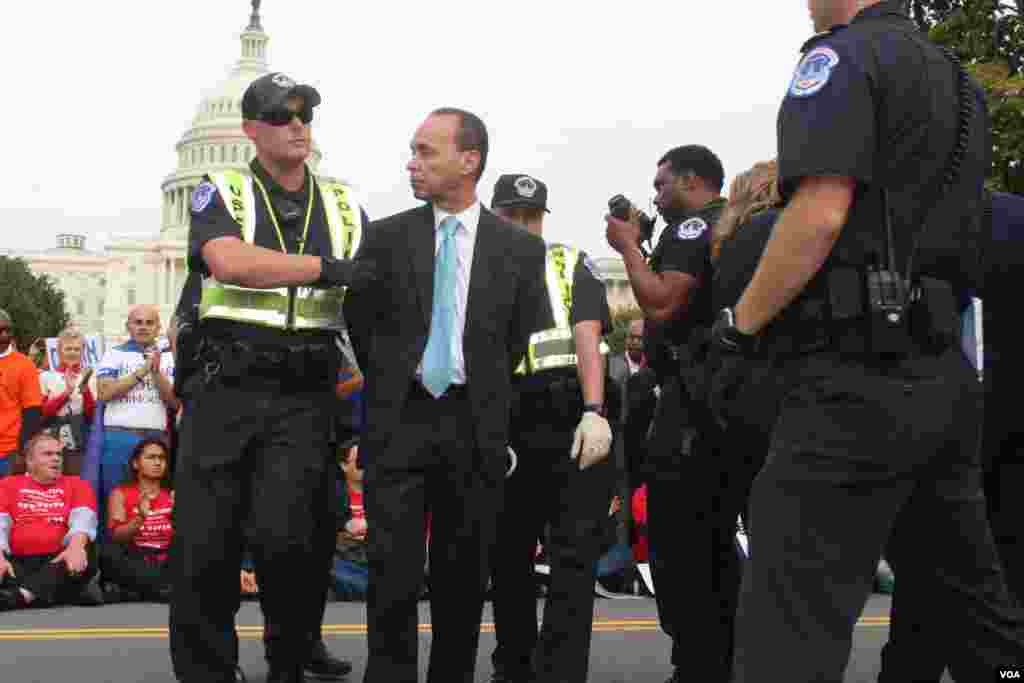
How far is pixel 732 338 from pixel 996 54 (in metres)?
15.1

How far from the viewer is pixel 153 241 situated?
112 meters

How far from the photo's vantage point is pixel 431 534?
458 centimetres

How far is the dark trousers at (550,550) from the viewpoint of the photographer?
→ 5219mm

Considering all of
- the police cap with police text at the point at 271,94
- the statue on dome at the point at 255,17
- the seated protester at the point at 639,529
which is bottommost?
the seated protester at the point at 639,529

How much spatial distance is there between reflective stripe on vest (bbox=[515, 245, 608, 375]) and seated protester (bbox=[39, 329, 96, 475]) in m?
5.12

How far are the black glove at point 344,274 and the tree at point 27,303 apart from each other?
79.9m

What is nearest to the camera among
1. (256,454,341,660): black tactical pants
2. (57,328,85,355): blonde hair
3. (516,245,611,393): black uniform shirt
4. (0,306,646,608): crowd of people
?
(256,454,341,660): black tactical pants

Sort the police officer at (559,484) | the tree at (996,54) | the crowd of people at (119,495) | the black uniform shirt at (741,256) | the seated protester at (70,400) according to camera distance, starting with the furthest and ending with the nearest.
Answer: the tree at (996,54), the seated protester at (70,400), the crowd of people at (119,495), the police officer at (559,484), the black uniform shirt at (741,256)

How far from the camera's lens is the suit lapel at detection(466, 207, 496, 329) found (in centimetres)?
466

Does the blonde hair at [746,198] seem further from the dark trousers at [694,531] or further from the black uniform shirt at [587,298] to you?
the black uniform shirt at [587,298]

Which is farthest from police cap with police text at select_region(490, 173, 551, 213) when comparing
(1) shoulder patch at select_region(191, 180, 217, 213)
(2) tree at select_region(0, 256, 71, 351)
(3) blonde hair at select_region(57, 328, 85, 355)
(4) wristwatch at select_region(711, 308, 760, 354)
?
(2) tree at select_region(0, 256, 71, 351)

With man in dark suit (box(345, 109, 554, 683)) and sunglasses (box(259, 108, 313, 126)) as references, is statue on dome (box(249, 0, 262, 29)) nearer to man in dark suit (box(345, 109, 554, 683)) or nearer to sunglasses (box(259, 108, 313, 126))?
sunglasses (box(259, 108, 313, 126))

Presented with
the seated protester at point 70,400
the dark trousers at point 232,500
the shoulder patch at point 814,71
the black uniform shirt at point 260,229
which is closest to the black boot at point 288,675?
the dark trousers at point 232,500

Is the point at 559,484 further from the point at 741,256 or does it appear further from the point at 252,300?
the point at 741,256
